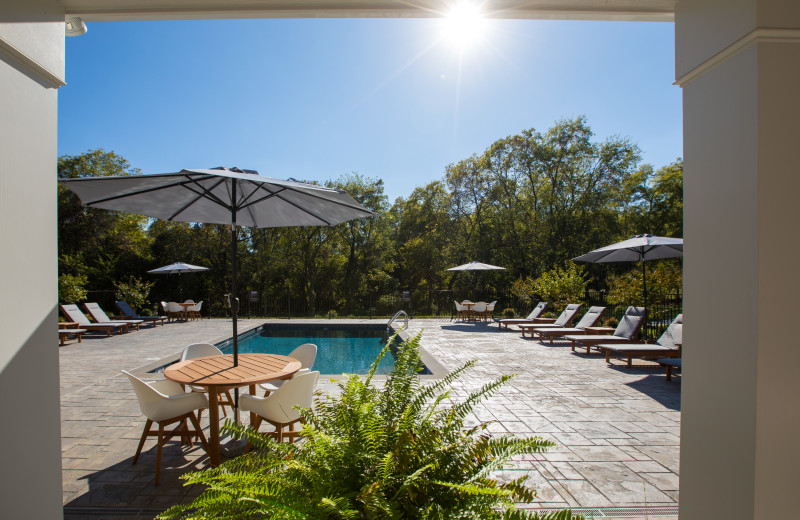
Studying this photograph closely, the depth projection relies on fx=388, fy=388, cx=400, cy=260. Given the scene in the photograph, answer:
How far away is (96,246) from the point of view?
1794cm

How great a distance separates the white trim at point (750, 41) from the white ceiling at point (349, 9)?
599mm

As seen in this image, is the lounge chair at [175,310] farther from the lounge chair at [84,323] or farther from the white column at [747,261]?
the white column at [747,261]

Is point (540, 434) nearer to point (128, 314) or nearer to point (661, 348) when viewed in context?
point (661, 348)

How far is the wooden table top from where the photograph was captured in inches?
124

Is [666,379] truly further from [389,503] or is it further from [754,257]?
[389,503]

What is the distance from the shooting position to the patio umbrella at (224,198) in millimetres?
3277

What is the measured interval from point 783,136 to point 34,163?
3.05 m

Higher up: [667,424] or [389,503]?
[389,503]

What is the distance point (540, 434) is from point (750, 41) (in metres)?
3.36

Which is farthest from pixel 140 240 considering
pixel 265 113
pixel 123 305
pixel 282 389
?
pixel 282 389

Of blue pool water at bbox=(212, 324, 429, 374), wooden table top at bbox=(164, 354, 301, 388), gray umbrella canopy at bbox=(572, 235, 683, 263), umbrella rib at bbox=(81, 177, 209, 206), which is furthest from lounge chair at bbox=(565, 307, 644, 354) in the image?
umbrella rib at bbox=(81, 177, 209, 206)

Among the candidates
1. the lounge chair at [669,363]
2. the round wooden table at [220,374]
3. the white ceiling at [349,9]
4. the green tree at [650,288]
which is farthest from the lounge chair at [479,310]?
the white ceiling at [349,9]

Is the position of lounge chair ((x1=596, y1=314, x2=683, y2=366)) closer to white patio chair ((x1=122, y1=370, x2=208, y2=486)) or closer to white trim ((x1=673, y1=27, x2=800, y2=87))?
white trim ((x1=673, y1=27, x2=800, y2=87))

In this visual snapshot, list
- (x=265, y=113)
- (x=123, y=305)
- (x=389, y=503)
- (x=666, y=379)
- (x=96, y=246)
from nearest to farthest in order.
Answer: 1. (x=389, y=503)
2. (x=666, y=379)
3. (x=123, y=305)
4. (x=265, y=113)
5. (x=96, y=246)
